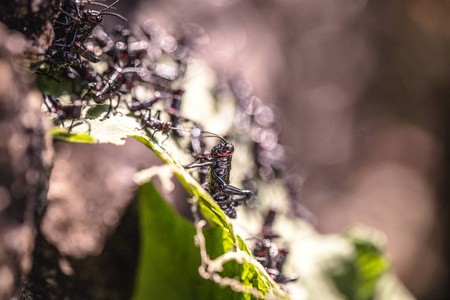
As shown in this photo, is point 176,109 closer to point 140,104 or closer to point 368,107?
point 140,104

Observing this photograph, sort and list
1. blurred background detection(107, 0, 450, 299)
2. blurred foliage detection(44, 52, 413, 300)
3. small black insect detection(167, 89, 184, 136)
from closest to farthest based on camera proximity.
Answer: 1. blurred foliage detection(44, 52, 413, 300)
2. small black insect detection(167, 89, 184, 136)
3. blurred background detection(107, 0, 450, 299)

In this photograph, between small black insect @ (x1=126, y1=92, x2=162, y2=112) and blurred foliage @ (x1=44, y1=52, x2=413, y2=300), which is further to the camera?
small black insect @ (x1=126, y1=92, x2=162, y2=112)

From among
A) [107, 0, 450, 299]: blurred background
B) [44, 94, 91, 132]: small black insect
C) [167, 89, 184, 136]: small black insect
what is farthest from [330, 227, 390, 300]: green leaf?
[44, 94, 91, 132]: small black insect

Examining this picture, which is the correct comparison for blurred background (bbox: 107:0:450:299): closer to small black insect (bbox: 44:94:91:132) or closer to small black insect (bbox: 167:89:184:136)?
small black insect (bbox: 167:89:184:136)

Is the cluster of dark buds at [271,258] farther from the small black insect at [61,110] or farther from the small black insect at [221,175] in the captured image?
the small black insect at [61,110]

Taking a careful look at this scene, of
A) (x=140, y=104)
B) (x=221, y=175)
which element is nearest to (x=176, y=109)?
(x=140, y=104)
